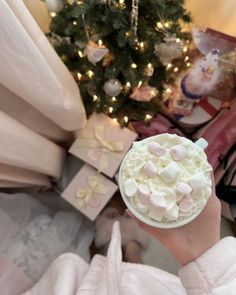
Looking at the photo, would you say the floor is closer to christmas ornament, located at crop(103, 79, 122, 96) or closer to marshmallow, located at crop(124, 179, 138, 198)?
christmas ornament, located at crop(103, 79, 122, 96)

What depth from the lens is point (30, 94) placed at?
899mm

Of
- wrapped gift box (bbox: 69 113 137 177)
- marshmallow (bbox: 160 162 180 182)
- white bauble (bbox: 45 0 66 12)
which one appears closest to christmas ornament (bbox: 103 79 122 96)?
wrapped gift box (bbox: 69 113 137 177)

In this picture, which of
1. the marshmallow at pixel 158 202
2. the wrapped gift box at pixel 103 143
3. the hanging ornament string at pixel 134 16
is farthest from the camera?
the wrapped gift box at pixel 103 143

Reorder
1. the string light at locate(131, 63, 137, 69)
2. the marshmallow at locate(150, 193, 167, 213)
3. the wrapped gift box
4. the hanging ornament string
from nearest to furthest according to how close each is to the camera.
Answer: the marshmallow at locate(150, 193, 167, 213)
the hanging ornament string
the string light at locate(131, 63, 137, 69)
the wrapped gift box

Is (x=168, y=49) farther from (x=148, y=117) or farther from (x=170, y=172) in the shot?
(x=170, y=172)

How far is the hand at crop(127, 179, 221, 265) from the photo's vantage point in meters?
0.65

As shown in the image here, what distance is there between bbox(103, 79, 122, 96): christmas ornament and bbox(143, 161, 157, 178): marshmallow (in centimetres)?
46

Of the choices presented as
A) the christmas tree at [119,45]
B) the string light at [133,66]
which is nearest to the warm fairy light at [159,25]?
the christmas tree at [119,45]

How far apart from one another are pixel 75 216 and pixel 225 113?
22.8 inches

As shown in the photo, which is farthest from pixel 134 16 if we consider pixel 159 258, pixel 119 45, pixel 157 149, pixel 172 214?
pixel 159 258

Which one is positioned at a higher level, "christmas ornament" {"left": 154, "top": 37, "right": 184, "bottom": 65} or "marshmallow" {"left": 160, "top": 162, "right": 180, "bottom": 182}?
"christmas ornament" {"left": 154, "top": 37, "right": 184, "bottom": 65}

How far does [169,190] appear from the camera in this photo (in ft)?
2.12

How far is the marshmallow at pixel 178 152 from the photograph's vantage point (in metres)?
0.66

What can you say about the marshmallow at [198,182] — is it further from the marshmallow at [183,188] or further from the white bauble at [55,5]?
the white bauble at [55,5]
